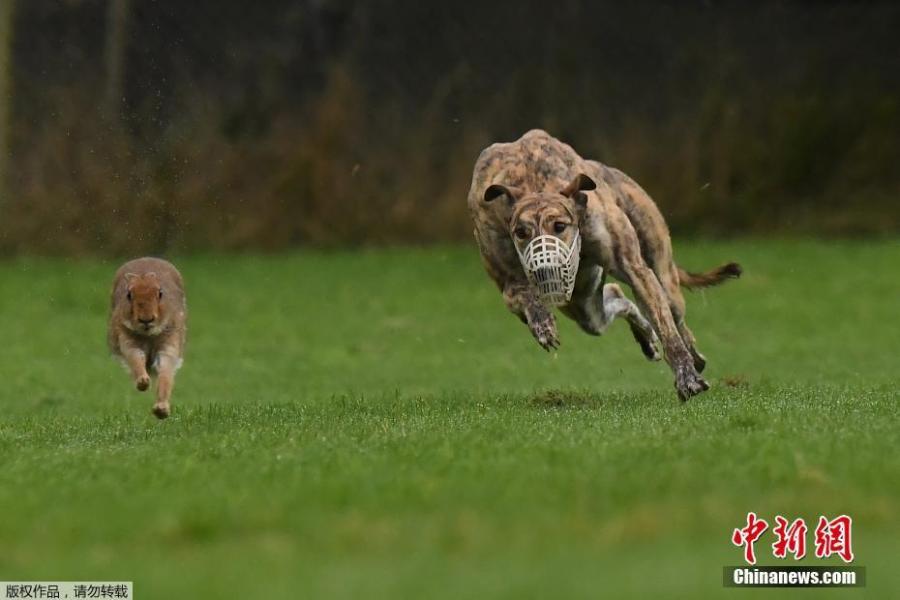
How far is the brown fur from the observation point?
10117mm

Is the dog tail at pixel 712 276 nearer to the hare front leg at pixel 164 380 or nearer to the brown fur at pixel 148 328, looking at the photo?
the brown fur at pixel 148 328

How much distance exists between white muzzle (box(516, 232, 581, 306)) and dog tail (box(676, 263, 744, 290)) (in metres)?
2.34

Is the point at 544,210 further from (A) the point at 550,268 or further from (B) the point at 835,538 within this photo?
(B) the point at 835,538

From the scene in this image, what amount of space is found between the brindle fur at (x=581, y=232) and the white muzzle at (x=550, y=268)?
0.35 feet

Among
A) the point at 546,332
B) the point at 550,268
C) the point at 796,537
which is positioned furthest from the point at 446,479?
the point at 546,332

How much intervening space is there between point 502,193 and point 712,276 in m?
2.40

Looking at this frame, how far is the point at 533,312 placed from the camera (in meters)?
9.95

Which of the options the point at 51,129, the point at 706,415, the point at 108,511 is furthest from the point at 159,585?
the point at 51,129

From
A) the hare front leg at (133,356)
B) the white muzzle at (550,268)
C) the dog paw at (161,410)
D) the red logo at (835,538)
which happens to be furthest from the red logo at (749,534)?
the hare front leg at (133,356)

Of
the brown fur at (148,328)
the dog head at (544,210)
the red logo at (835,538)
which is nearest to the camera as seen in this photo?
the red logo at (835,538)

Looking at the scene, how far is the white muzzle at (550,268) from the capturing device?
31.1 ft

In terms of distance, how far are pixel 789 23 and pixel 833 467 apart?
68.1 ft

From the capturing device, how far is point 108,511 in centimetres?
680

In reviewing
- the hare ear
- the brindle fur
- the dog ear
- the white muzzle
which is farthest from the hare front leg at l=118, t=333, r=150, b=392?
the hare ear
